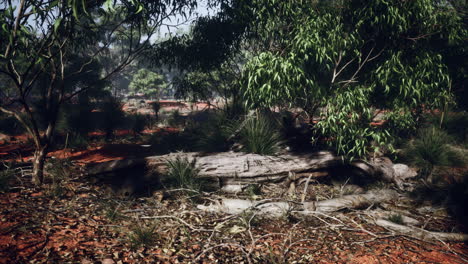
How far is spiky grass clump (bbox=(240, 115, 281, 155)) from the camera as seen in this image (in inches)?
243

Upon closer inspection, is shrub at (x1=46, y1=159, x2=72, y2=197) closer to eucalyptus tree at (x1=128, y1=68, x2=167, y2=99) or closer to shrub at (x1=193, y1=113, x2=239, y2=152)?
shrub at (x1=193, y1=113, x2=239, y2=152)

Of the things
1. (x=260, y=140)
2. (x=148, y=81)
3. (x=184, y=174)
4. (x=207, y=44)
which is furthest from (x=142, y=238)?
(x=148, y=81)

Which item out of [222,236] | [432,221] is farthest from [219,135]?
[432,221]

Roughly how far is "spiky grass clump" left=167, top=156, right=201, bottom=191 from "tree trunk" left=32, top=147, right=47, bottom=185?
2.22 m

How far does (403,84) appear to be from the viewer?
16.1ft

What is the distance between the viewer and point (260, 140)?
6.22 meters

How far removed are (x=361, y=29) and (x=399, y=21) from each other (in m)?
0.87

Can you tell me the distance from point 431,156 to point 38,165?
902 cm

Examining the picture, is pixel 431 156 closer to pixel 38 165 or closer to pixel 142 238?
pixel 142 238

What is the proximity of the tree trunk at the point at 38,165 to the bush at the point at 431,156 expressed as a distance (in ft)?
28.3

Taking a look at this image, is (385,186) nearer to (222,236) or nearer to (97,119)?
(222,236)

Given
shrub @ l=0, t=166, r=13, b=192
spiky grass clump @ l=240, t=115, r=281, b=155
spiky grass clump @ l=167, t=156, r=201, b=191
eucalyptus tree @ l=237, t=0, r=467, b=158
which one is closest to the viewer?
shrub @ l=0, t=166, r=13, b=192

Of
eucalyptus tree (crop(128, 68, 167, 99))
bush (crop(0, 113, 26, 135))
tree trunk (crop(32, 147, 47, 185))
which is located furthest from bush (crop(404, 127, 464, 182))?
eucalyptus tree (crop(128, 68, 167, 99))

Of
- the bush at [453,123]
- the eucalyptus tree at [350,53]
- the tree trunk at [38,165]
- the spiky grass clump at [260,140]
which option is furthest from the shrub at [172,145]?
the bush at [453,123]
